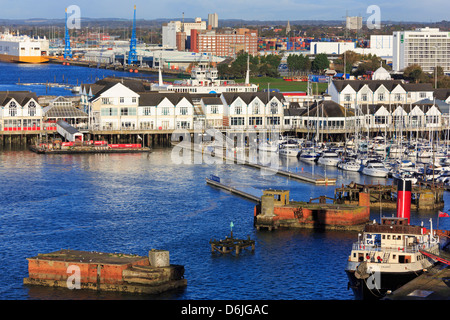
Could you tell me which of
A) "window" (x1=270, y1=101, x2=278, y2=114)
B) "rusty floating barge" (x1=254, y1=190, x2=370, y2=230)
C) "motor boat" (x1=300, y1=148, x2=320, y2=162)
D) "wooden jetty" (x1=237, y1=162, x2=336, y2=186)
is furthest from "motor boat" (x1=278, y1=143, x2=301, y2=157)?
"rusty floating barge" (x1=254, y1=190, x2=370, y2=230)

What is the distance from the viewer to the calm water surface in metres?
34.0

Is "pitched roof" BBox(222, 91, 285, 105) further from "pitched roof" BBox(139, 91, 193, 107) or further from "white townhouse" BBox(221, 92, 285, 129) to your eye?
"pitched roof" BBox(139, 91, 193, 107)

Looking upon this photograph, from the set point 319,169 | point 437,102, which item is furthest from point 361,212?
point 437,102

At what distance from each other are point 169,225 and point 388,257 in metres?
13.3

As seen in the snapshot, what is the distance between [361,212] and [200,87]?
47.3 m

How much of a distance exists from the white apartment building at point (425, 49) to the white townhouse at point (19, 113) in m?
79.2

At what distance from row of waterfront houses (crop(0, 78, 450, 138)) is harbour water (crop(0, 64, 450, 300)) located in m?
9.06

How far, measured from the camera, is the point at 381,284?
32500 millimetres

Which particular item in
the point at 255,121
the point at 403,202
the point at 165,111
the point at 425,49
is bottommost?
the point at 403,202

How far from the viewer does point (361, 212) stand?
4319cm

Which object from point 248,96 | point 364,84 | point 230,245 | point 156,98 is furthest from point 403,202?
point 364,84

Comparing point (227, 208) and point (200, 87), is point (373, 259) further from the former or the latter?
point (200, 87)

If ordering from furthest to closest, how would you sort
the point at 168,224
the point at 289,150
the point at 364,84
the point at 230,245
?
the point at 364,84
the point at 289,150
the point at 168,224
the point at 230,245

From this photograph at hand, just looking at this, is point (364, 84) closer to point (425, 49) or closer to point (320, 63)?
point (425, 49)
